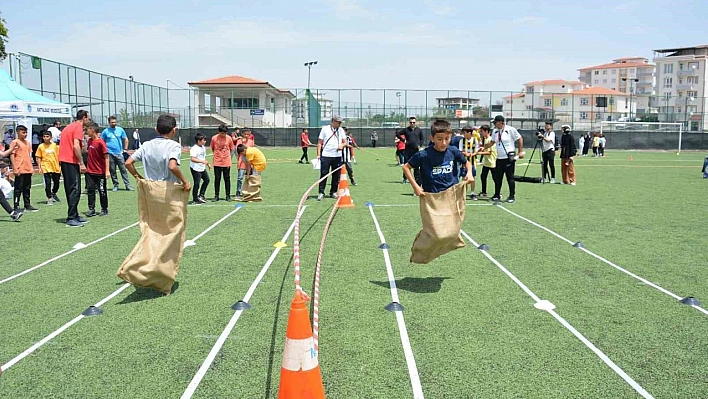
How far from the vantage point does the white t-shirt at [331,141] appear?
45.0 feet

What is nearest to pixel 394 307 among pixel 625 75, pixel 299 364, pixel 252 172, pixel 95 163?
pixel 299 364

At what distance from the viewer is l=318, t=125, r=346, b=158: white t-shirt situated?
13727 mm

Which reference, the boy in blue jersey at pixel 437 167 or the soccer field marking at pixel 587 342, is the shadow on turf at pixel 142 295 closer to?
the boy in blue jersey at pixel 437 167

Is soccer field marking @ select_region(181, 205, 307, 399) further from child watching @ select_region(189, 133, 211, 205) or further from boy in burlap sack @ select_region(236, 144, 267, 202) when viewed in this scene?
boy in burlap sack @ select_region(236, 144, 267, 202)

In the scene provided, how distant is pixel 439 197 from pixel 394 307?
50.5 inches

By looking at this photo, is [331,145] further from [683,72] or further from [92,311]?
[683,72]

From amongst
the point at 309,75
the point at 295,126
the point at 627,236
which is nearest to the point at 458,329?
the point at 627,236

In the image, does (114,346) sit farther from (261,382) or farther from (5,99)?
(5,99)

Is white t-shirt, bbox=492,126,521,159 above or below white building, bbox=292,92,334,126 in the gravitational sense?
below

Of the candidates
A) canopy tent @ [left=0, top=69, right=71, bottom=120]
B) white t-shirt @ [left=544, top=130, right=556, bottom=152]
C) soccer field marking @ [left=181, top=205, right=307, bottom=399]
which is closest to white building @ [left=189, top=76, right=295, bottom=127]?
canopy tent @ [left=0, top=69, right=71, bottom=120]

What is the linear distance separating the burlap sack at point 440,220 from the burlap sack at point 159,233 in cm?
256

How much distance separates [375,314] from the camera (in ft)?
18.9

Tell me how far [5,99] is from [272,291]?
57.2ft

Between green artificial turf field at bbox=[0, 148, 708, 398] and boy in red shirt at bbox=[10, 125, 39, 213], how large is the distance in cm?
173
